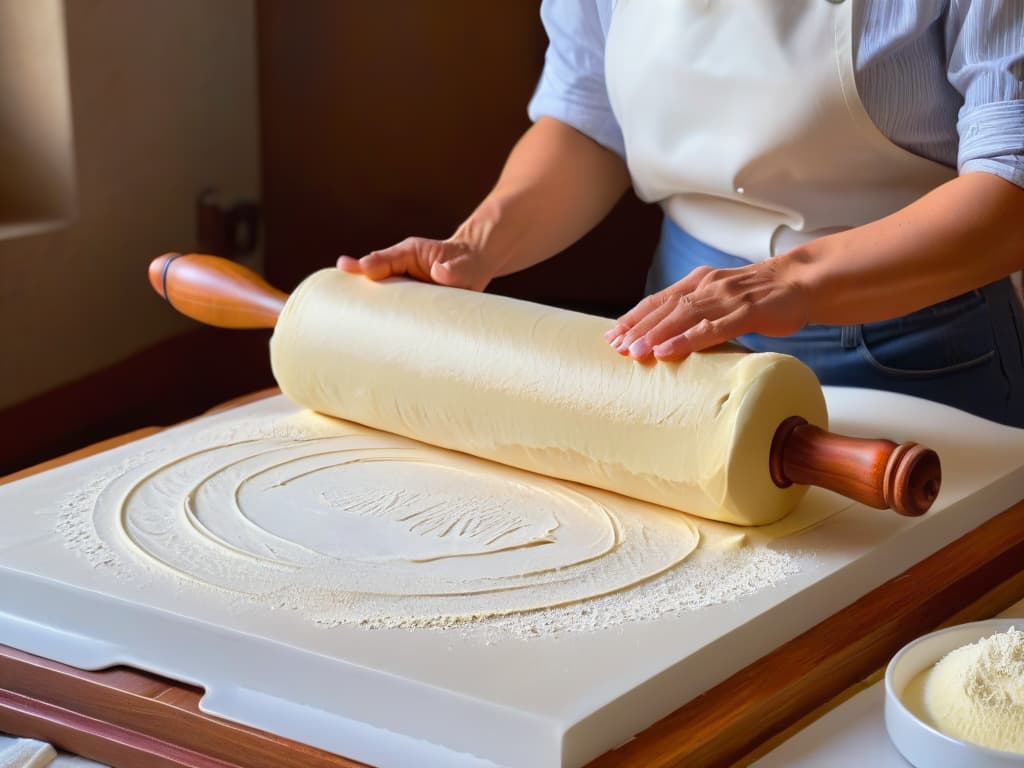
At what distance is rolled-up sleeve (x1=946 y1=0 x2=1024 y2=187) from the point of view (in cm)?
100

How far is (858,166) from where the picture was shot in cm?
115

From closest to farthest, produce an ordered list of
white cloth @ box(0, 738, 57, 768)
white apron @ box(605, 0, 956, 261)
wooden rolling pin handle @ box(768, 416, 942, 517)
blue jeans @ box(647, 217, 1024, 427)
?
white cloth @ box(0, 738, 57, 768)
wooden rolling pin handle @ box(768, 416, 942, 517)
white apron @ box(605, 0, 956, 261)
blue jeans @ box(647, 217, 1024, 427)

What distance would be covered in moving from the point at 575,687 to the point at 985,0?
0.68 metres

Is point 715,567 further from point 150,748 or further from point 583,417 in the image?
point 150,748

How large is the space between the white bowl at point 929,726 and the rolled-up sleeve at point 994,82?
16.9 inches

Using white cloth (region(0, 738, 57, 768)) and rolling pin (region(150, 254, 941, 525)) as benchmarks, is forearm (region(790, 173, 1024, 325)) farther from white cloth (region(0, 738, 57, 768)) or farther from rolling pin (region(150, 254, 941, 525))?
Answer: white cloth (region(0, 738, 57, 768))

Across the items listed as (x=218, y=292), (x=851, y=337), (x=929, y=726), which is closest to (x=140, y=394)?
(x=218, y=292)

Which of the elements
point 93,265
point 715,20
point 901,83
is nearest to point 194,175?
point 93,265

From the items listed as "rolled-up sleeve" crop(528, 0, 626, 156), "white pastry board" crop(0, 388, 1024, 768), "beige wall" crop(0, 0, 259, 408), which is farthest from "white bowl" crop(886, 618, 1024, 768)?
"beige wall" crop(0, 0, 259, 408)

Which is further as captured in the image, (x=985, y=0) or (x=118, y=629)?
(x=985, y=0)

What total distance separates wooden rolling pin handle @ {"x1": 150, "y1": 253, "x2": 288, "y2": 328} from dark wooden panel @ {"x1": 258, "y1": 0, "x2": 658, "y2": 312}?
3.08 feet

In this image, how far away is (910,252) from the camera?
100cm

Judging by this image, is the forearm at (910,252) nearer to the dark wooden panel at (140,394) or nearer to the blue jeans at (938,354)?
the blue jeans at (938,354)

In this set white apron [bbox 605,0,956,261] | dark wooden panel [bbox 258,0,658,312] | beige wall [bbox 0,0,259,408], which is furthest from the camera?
dark wooden panel [bbox 258,0,658,312]
